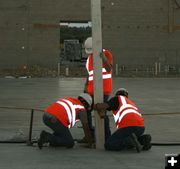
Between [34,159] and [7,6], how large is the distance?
1519 inches

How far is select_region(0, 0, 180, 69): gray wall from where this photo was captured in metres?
44.7

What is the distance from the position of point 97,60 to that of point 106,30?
1473 inches

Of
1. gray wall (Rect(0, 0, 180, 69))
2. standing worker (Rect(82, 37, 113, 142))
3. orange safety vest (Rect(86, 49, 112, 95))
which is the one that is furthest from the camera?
gray wall (Rect(0, 0, 180, 69))

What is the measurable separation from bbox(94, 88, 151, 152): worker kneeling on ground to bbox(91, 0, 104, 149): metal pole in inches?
6.4

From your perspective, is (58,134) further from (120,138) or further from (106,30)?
(106,30)

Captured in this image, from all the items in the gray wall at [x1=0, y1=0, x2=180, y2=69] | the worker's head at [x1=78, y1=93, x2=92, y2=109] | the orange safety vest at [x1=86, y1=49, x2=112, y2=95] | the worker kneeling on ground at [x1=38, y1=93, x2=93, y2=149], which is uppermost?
the gray wall at [x1=0, y1=0, x2=180, y2=69]

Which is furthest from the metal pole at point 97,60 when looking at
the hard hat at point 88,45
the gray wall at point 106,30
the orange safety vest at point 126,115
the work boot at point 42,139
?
the gray wall at point 106,30

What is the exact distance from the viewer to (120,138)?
8414 mm

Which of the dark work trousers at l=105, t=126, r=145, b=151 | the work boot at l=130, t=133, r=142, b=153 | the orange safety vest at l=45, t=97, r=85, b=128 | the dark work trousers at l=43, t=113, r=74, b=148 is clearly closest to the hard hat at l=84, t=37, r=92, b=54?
the orange safety vest at l=45, t=97, r=85, b=128

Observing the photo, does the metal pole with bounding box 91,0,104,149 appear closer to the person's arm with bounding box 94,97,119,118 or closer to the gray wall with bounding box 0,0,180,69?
the person's arm with bounding box 94,97,119,118

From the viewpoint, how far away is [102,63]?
28.5ft

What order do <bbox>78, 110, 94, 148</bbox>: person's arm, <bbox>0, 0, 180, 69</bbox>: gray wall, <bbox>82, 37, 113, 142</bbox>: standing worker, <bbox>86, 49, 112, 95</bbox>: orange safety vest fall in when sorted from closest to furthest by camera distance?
<bbox>78, 110, 94, 148</bbox>: person's arm → <bbox>82, 37, 113, 142</bbox>: standing worker → <bbox>86, 49, 112, 95</bbox>: orange safety vest → <bbox>0, 0, 180, 69</bbox>: gray wall

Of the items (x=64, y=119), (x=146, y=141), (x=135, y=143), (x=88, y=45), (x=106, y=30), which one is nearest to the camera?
(x=135, y=143)

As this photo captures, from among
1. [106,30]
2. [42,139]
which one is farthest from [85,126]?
[106,30]
